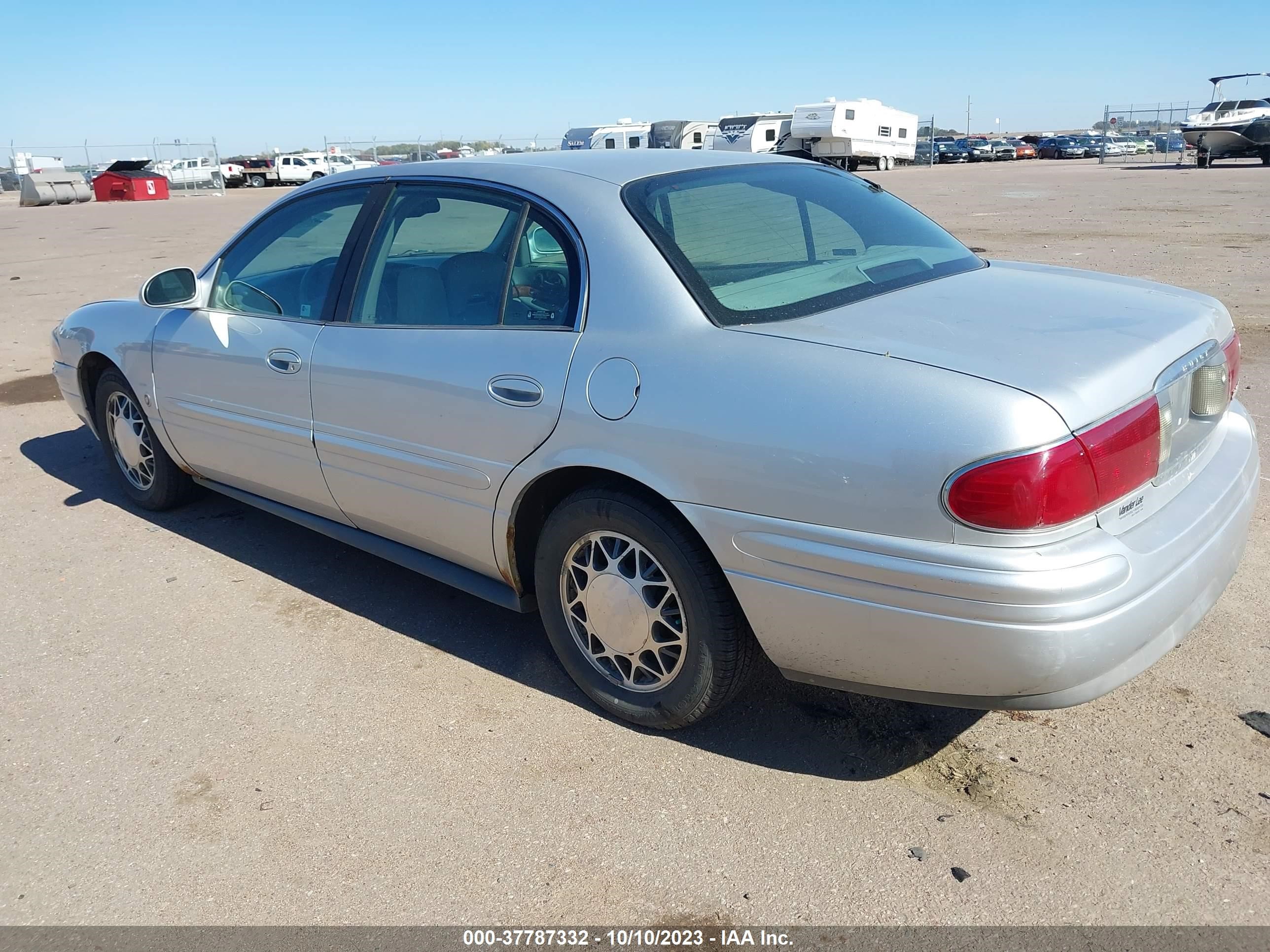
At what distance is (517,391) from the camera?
119 inches

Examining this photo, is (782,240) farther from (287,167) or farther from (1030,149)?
(1030,149)

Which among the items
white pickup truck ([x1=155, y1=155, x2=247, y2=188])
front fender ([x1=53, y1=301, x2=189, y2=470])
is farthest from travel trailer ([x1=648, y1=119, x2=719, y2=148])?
front fender ([x1=53, y1=301, x2=189, y2=470])

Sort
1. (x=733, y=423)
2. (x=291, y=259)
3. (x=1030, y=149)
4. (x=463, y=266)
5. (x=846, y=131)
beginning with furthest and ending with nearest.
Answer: (x=1030, y=149), (x=846, y=131), (x=291, y=259), (x=463, y=266), (x=733, y=423)

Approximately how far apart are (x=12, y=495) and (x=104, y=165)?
52444 millimetres

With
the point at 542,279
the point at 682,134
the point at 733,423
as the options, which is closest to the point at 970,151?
the point at 682,134

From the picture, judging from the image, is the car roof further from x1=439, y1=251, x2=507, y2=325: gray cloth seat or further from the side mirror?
the side mirror

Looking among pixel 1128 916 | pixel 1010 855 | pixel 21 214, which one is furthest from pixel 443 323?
pixel 21 214

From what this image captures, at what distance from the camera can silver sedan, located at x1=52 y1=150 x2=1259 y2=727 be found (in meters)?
2.31

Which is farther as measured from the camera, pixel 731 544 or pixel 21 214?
pixel 21 214

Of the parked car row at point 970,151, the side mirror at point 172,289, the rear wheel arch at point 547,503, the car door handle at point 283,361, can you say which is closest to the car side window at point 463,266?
the car door handle at point 283,361

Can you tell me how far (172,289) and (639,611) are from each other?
2638mm

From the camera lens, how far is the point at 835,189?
12.0 ft

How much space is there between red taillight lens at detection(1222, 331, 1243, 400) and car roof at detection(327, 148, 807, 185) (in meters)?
1.53

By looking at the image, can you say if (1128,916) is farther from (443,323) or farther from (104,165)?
(104,165)
